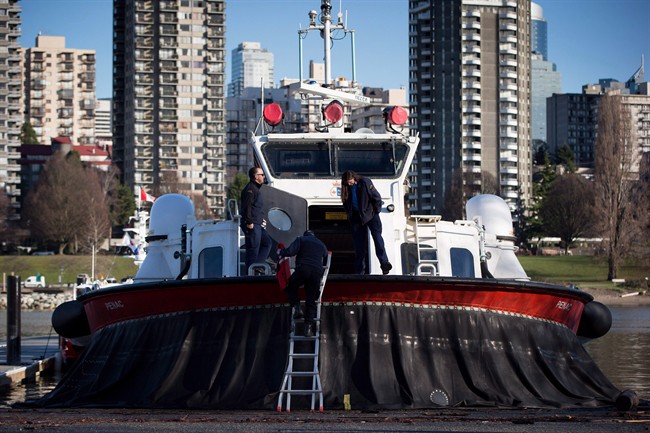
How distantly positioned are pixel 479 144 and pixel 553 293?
117469 mm

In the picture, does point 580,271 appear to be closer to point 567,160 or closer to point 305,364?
point 567,160

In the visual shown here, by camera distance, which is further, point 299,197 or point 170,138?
point 170,138

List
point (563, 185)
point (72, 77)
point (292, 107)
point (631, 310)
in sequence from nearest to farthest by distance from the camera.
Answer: point (631, 310)
point (563, 185)
point (292, 107)
point (72, 77)

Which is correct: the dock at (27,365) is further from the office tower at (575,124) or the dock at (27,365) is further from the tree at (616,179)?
the office tower at (575,124)

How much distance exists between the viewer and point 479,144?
13250 cm

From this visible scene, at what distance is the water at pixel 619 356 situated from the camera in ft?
65.8

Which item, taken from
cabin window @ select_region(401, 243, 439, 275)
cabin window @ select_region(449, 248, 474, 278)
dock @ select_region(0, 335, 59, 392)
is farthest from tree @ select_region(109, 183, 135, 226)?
cabin window @ select_region(401, 243, 439, 275)

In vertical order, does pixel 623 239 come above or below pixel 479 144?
below

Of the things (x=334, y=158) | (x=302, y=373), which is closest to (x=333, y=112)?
(x=334, y=158)

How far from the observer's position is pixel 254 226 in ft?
53.1


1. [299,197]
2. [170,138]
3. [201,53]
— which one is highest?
[201,53]

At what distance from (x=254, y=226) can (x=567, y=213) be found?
92597 mm

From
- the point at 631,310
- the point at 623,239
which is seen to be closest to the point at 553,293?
the point at 631,310

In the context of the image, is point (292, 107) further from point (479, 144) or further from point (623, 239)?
point (623, 239)
